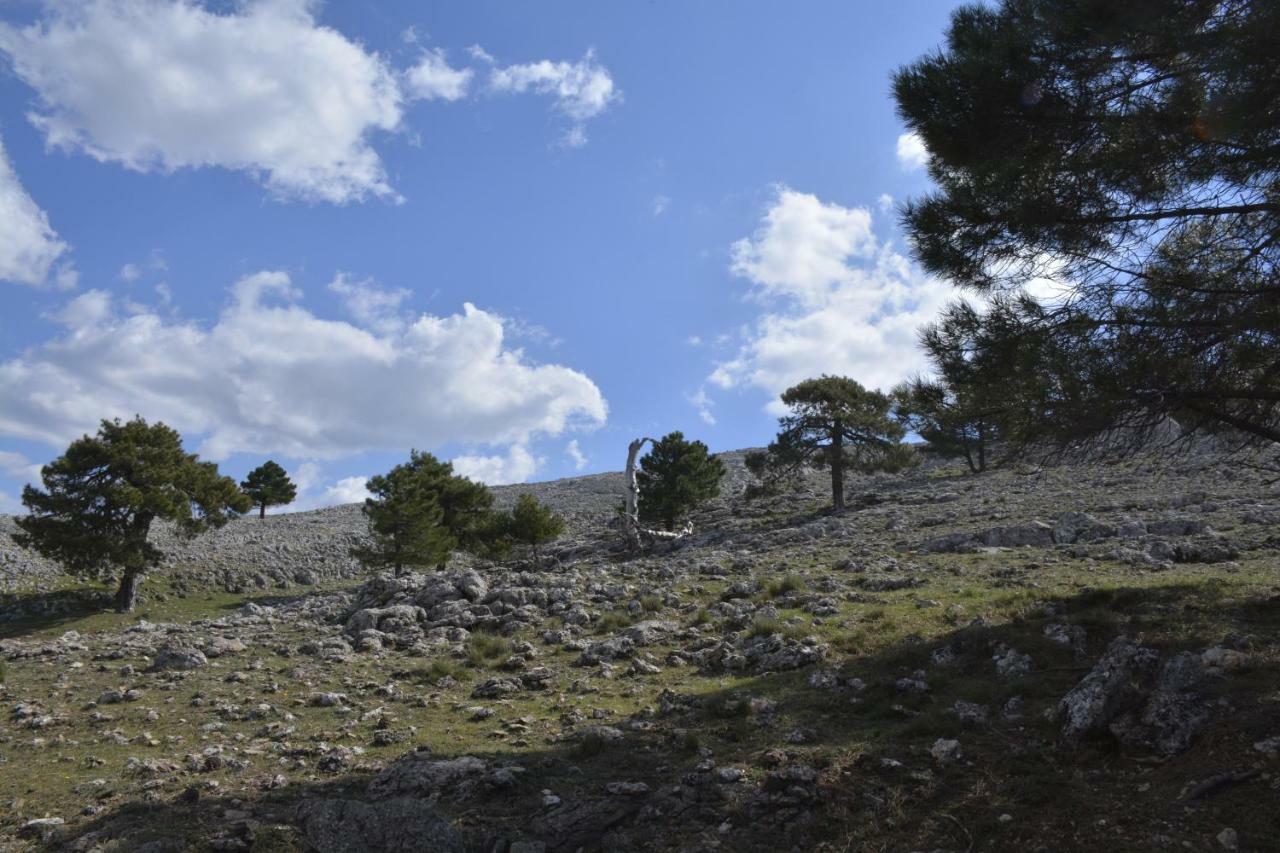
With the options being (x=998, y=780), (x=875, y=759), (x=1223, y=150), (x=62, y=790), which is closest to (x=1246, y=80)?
(x=1223, y=150)

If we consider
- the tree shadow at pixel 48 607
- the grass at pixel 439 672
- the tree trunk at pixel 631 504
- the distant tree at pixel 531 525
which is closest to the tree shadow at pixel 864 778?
the grass at pixel 439 672

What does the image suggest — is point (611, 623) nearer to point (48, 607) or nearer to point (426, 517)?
point (426, 517)

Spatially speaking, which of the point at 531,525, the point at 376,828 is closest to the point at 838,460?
the point at 531,525

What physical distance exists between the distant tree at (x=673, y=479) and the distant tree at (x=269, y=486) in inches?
1680

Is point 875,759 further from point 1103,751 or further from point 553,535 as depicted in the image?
point 553,535

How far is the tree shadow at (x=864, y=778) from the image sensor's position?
6.42 m

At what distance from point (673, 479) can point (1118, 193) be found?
32.1 metres

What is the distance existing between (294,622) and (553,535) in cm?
1947

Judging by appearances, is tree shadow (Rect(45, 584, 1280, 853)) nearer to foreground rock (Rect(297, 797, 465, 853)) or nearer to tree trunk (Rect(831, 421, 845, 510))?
foreground rock (Rect(297, 797, 465, 853))

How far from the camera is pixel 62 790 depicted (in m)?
8.55

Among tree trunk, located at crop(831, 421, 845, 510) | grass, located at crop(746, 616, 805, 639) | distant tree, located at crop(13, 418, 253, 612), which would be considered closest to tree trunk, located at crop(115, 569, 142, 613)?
distant tree, located at crop(13, 418, 253, 612)

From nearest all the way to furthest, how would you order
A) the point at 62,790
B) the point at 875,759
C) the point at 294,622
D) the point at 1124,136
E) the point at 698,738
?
the point at 875,759
the point at 62,790
the point at 698,738
the point at 1124,136
the point at 294,622

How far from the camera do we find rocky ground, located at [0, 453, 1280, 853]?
6902 millimetres

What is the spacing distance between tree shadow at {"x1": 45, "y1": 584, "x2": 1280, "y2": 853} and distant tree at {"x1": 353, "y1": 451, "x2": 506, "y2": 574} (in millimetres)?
26858
